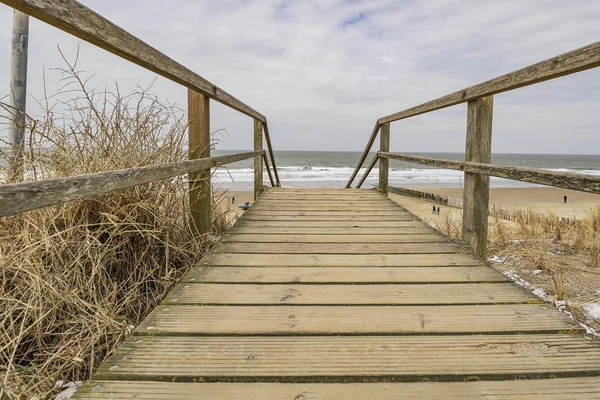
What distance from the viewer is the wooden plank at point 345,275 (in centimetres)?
185

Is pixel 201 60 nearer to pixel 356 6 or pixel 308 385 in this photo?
pixel 356 6

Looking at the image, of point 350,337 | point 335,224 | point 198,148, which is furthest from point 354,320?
point 335,224

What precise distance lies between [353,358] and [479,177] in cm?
170

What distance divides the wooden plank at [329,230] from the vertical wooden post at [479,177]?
0.53m

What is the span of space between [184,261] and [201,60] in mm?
20854

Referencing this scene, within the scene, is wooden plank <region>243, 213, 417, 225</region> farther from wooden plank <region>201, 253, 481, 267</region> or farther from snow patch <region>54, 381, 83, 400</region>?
snow patch <region>54, 381, 83, 400</region>

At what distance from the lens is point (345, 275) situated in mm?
1933

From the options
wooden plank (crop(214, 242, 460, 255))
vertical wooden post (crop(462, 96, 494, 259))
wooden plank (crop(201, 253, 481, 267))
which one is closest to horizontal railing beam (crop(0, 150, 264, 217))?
wooden plank (crop(201, 253, 481, 267))

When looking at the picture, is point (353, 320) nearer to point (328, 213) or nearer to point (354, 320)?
point (354, 320)

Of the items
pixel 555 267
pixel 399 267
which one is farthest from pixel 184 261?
pixel 555 267

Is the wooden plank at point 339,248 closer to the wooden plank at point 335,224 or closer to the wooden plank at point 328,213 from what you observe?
the wooden plank at point 335,224

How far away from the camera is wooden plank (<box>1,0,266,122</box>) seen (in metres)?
0.96

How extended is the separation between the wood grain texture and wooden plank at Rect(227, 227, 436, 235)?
4.40 feet

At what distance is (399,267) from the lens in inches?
81.0
